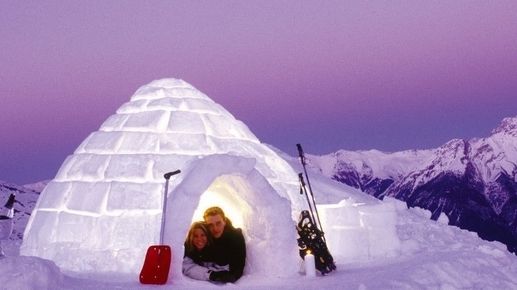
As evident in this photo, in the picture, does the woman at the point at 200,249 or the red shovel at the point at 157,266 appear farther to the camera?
the woman at the point at 200,249

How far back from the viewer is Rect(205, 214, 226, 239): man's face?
7.91 metres

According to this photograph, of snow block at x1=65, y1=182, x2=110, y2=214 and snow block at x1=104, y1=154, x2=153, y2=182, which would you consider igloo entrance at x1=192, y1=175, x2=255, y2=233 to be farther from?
snow block at x1=65, y1=182, x2=110, y2=214

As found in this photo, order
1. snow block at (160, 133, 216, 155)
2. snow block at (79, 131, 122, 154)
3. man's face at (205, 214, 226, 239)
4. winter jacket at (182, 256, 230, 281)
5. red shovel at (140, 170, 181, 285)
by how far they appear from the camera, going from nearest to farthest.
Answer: red shovel at (140, 170, 181, 285) < winter jacket at (182, 256, 230, 281) < man's face at (205, 214, 226, 239) < snow block at (160, 133, 216, 155) < snow block at (79, 131, 122, 154)

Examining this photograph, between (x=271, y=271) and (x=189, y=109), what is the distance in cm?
304

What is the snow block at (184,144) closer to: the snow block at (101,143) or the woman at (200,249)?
the snow block at (101,143)

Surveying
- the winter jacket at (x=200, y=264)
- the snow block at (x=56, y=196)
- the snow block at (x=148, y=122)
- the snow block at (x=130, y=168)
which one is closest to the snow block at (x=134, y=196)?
the snow block at (x=130, y=168)

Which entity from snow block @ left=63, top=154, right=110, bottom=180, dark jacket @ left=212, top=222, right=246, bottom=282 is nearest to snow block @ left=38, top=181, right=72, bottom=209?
snow block @ left=63, top=154, right=110, bottom=180

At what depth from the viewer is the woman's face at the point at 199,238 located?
7.84 metres

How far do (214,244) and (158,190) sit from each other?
105 centimetres

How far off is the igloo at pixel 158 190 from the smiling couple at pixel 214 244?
22 centimetres

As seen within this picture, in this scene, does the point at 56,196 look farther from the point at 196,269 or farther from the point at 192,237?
the point at 196,269

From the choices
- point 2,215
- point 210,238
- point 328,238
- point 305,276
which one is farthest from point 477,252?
point 2,215

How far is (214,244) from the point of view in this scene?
7.95m

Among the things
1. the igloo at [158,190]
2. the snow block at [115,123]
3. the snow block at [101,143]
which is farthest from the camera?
the snow block at [115,123]
